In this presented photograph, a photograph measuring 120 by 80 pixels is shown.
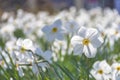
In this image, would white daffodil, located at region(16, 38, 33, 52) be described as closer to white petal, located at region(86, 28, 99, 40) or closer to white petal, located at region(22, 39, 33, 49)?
white petal, located at region(22, 39, 33, 49)

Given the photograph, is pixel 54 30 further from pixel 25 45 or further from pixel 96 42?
pixel 96 42

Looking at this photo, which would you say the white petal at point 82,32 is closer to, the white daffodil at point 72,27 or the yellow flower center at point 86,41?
the yellow flower center at point 86,41

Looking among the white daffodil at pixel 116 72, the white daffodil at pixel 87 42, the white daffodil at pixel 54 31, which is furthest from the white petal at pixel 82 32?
the white daffodil at pixel 54 31

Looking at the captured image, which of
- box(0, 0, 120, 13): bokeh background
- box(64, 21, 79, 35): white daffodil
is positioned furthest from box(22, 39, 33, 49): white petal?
box(0, 0, 120, 13): bokeh background

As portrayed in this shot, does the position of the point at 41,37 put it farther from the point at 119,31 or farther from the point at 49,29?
the point at 49,29

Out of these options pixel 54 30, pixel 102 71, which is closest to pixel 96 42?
pixel 102 71
